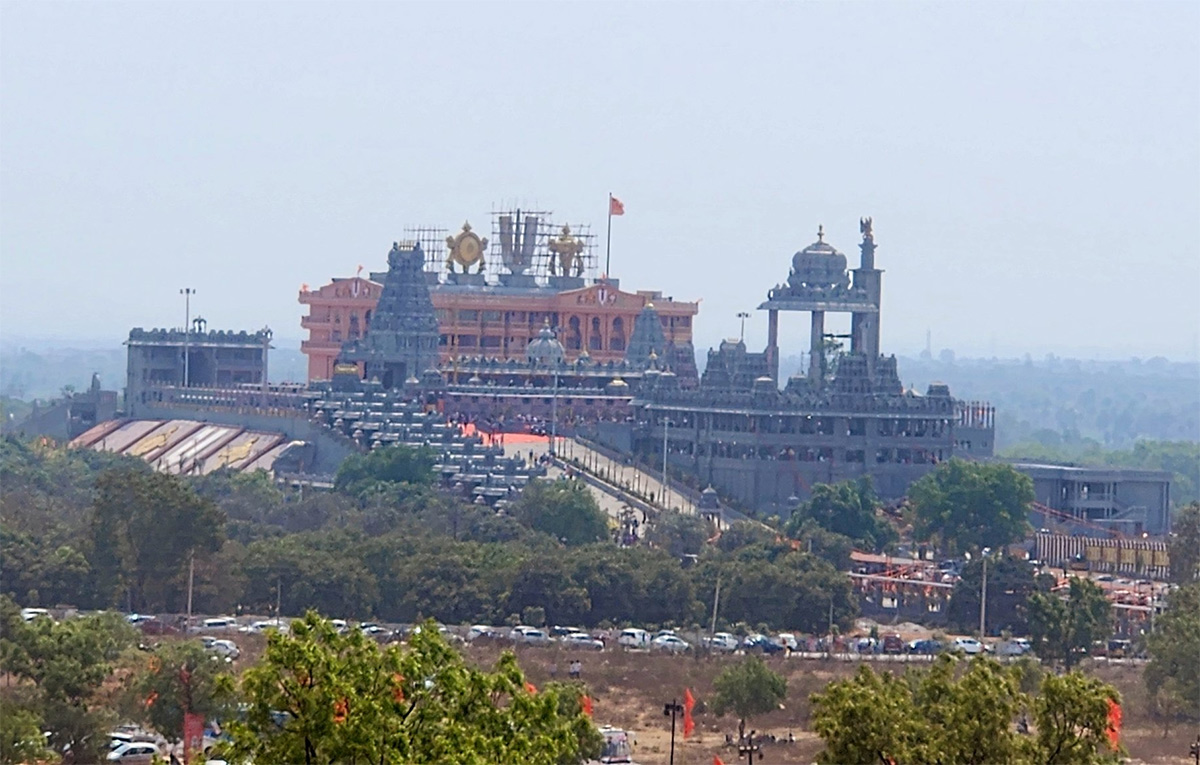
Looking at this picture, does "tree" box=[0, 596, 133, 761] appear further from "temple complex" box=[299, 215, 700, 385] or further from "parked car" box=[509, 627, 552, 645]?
"temple complex" box=[299, 215, 700, 385]

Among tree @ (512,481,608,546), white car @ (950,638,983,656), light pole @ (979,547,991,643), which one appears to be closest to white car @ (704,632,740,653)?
white car @ (950,638,983,656)

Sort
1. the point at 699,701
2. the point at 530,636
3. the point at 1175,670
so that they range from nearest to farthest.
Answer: the point at 699,701 < the point at 1175,670 < the point at 530,636

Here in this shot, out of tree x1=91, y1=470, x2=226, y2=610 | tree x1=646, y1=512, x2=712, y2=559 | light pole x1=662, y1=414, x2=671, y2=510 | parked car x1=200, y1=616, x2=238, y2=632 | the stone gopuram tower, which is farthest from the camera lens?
the stone gopuram tower

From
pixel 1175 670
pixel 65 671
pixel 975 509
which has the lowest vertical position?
pixel 1175 670

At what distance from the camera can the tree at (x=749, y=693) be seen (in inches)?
3091

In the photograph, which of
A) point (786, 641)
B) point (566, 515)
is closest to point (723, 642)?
point (786, 641)

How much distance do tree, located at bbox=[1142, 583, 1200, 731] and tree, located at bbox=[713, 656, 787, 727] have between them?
8.98 metres

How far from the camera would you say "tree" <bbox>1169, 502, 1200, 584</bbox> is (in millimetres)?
108750

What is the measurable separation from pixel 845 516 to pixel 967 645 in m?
25.5

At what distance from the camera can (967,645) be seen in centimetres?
9169

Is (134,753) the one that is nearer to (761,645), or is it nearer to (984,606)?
(761,645)

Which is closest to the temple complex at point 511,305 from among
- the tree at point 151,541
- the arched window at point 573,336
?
the arched window at point 573,336

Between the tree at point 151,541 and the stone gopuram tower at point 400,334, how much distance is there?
5344cm

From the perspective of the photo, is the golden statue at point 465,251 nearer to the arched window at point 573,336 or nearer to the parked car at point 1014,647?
the arched window at point 573,336
